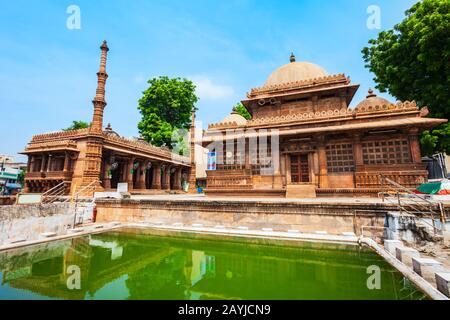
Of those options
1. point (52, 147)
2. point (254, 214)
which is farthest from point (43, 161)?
point (254, 214)

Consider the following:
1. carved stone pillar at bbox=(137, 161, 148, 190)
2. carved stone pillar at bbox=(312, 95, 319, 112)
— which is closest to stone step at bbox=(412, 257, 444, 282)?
carved stone pillar at bbox=(312, 95, 319, 112)

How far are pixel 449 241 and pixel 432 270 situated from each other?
2.91 metres

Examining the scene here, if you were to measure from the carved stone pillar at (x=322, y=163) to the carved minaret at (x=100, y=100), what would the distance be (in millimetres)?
→ 16802

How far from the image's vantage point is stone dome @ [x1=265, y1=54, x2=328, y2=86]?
→ 18094 mm

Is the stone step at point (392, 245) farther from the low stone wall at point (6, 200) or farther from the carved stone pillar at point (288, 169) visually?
the low stone wall at point (6, 200)

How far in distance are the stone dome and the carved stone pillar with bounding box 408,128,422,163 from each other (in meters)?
8.67

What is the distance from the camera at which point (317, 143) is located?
13227 millimetres

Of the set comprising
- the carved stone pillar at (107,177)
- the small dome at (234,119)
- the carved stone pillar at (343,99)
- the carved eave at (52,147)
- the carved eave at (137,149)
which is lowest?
the carved stone pillar at (107,177)

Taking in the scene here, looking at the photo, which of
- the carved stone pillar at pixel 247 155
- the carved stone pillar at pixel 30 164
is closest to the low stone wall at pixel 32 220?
the carved stone pillar at pixel 247 155

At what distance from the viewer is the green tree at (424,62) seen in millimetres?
12895

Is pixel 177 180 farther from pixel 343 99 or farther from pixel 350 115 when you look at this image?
pixel 350 115

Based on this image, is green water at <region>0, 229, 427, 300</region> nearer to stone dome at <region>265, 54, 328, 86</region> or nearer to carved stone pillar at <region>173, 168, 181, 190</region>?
stone dome at <region>265, 54, 328, 86</region>

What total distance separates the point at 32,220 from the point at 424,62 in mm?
23155

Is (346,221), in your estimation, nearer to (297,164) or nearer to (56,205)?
(297,164)
